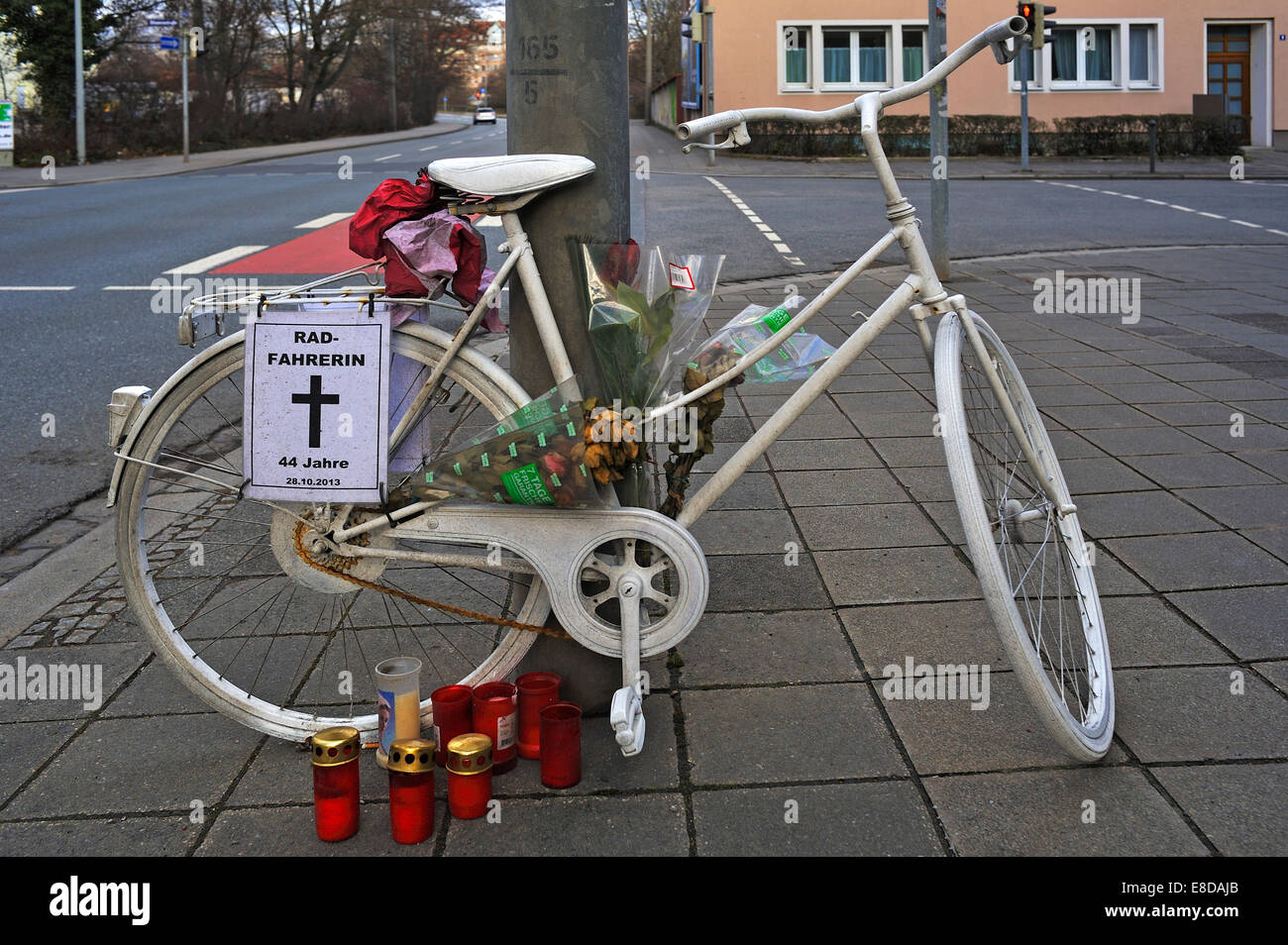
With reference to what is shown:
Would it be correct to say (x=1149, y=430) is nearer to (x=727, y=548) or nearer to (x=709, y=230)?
(x=727, y=548)

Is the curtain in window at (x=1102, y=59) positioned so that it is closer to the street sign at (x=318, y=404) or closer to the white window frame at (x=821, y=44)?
the white window frame at (x=821, y=44)

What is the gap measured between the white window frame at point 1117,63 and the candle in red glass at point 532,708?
119ft

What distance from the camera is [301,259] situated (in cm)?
1248

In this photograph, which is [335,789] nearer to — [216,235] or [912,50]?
[216,235]

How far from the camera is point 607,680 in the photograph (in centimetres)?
321

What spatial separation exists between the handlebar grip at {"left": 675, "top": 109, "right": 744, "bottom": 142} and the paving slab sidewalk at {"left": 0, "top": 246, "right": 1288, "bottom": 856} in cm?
56

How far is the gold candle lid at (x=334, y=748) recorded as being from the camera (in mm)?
2645

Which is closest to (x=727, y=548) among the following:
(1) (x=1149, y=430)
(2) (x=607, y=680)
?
(2) (x=607, y=680)

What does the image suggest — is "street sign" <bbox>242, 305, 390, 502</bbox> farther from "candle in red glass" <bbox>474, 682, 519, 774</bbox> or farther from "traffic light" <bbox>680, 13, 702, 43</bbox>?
"traffic light" <bbox>680, 13, 702, 43</bbox>

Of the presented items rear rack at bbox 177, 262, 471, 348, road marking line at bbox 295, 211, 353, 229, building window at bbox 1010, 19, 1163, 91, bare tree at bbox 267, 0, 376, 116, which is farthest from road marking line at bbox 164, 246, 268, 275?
bare tree at bbox 267, 0, 376, 116

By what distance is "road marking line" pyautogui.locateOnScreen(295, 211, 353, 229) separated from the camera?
612 inches

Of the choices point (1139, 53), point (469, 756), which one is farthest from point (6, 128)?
point (469, 756)

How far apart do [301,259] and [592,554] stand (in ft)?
33.7

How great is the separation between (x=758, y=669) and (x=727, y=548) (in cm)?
104
